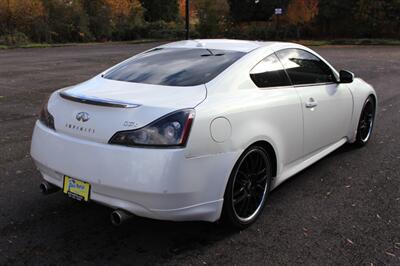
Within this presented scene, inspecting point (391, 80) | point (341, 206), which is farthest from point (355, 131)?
point (391, 80)

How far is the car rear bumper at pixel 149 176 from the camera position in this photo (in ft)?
10.1

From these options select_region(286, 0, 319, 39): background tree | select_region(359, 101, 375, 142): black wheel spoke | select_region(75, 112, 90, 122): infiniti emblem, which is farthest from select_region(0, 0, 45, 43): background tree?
select_region(75, 112, 90, 122): infiniti emblem

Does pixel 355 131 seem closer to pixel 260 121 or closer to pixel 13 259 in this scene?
pixel 260 121

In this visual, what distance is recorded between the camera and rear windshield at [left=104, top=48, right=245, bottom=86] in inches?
153

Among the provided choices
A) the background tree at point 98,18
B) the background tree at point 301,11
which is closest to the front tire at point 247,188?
the background tree at point 301,11

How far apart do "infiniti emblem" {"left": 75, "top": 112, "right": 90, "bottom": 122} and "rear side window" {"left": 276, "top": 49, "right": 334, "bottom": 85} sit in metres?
1.98

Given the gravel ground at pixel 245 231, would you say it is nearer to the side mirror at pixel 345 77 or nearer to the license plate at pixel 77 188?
the license plate at pixel 77 188

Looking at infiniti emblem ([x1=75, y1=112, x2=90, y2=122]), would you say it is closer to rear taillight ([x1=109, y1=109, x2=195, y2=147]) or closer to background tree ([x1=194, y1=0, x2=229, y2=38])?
rear taillight ([x1=109, y1=109, x2=195, y2=147])

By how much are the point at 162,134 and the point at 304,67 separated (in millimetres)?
2181

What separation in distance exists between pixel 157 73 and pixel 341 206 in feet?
6.71

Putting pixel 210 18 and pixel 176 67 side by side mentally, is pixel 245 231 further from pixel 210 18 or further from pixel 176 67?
pixel 210 18

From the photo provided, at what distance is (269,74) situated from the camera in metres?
4.20

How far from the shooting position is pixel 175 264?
3.21 m

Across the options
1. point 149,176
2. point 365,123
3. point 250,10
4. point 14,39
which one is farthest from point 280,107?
point 250,10
